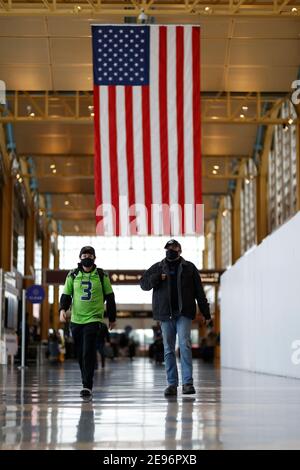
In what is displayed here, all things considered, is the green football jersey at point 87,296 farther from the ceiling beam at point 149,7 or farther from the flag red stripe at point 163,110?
the ceiling beam at point 149,7

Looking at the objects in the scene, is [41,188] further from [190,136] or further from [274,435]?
[274,435]

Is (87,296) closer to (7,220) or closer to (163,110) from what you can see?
(163,110)

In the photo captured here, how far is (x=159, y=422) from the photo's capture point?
236 inches

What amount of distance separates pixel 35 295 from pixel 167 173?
9410 mm

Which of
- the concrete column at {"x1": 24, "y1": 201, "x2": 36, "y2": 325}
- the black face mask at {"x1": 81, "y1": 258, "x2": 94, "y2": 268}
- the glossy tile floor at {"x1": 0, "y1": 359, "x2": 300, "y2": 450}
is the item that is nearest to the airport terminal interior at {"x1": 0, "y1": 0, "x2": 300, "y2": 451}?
the glossy tile floor at {"x1": 0, "y1": 359, "x2": 300, "y2": 450}

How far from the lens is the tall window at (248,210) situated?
41.7 metres

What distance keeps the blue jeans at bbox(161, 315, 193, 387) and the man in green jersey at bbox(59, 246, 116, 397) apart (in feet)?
2.24

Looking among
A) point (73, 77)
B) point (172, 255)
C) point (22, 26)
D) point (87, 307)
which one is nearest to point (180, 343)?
point (172, 255)

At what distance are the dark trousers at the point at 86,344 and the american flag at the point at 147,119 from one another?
750 cm

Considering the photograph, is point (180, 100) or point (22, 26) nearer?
point (180, 100)

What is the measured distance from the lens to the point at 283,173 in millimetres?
34344

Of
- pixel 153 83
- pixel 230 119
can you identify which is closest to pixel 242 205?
pixel 230 119

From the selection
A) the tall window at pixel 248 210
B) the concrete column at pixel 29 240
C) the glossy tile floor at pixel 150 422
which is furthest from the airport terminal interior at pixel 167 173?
the concrete column at pixel 29 240

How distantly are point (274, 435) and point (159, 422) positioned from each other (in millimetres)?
1132
